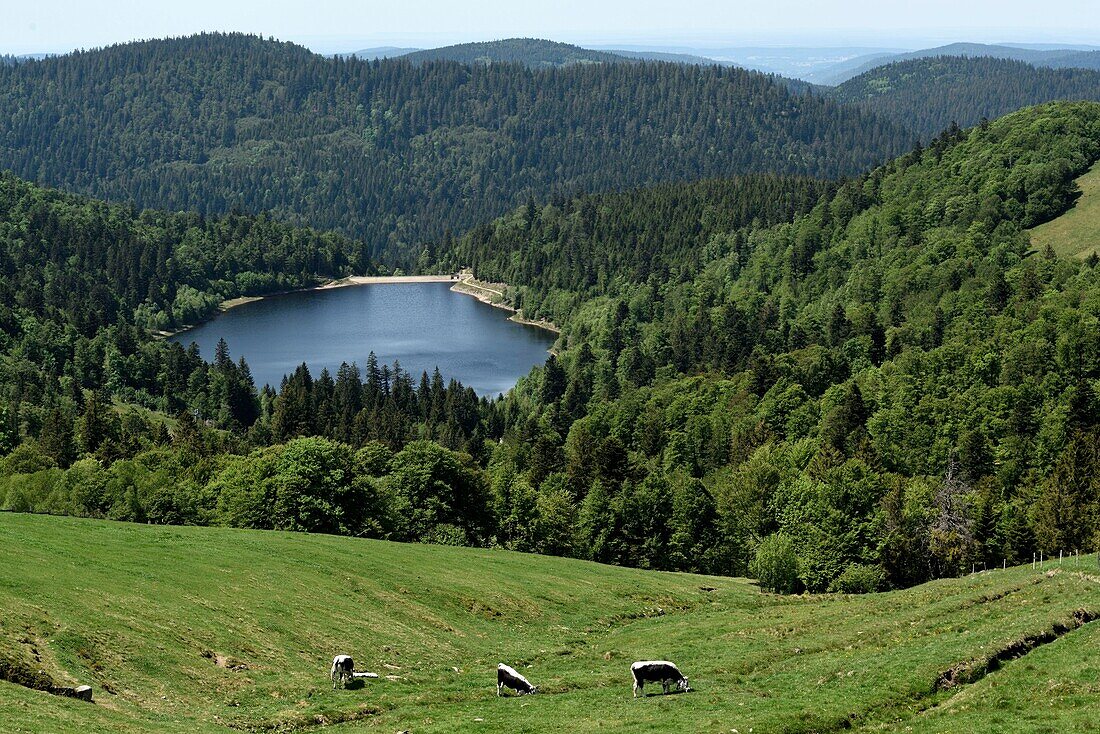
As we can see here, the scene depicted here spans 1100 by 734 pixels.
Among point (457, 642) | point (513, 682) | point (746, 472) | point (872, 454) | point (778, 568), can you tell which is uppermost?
point (513, 682)

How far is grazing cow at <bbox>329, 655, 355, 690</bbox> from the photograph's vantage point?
148ft

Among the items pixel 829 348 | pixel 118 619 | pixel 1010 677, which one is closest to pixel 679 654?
pixel 1010 677

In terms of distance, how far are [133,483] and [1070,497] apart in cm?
7962

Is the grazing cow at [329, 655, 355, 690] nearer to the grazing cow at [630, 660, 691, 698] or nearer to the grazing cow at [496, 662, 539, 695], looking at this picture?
the grazing cow at [496, 662, 539, 695]

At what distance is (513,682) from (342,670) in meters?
6.69

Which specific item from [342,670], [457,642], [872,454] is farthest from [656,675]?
[872,454]

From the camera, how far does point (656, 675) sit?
4362 centimetres

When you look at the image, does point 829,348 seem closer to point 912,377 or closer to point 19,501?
point 912,377

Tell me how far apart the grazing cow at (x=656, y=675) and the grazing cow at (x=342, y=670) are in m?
10.9

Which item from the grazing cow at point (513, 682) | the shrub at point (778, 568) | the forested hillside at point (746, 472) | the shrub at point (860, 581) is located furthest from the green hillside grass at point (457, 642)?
the forested hillside at point (746, 472)

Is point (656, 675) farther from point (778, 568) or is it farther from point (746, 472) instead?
point (746, 472)

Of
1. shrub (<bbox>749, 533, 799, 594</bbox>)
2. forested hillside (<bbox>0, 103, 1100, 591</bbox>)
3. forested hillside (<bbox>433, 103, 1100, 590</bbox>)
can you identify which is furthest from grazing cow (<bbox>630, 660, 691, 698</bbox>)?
forested hillside (<bbox>433, 103, 1100, 590</bbox>)

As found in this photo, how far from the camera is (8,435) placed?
14875 cm

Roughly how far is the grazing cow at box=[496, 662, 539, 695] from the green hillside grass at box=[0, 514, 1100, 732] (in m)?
0.85
